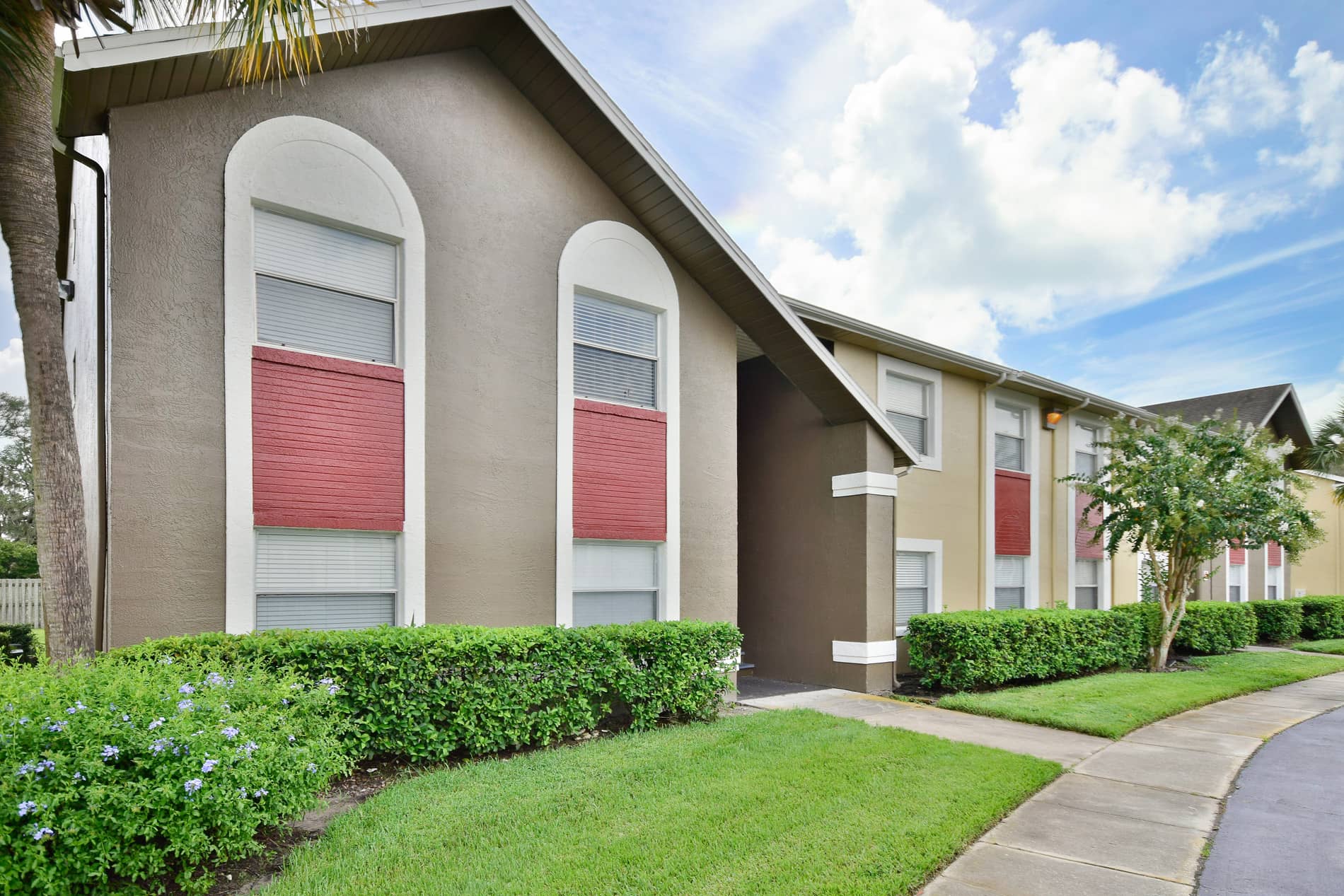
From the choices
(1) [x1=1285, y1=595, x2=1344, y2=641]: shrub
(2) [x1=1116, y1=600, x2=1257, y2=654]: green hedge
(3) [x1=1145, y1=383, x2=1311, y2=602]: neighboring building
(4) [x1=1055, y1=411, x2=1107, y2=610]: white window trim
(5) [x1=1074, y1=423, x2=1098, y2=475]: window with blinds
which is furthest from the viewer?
(3) [x1=1145, y1=383, x2=1311, y2=602]: neighboring building

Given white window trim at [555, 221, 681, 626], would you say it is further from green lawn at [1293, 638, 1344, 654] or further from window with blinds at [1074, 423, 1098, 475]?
green lawn at [1293, 638, 1344, 654]

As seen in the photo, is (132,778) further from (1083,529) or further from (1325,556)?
(1325,556)

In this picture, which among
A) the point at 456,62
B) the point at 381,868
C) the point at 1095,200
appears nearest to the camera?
the point at 381,868

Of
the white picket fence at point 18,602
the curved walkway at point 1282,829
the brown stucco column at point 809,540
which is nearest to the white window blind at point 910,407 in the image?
the brown stucco column at point 809,540

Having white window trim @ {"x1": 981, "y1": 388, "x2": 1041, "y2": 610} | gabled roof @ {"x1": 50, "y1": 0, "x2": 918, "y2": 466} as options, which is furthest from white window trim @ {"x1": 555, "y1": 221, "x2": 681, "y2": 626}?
white window trim @ {"x1": 981, "y1": 388, "x2": 1041, "y2": 610}

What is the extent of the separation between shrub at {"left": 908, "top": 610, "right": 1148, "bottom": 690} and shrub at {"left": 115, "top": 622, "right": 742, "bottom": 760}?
4.25 m

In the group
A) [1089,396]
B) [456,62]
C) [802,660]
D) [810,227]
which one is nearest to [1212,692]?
[802,660]

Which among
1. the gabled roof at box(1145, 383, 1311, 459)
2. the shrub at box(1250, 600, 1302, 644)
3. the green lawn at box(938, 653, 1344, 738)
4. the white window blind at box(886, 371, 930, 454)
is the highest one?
the gabled roof at box(1145, 383, 1311, 459)

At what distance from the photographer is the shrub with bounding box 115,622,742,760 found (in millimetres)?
6512

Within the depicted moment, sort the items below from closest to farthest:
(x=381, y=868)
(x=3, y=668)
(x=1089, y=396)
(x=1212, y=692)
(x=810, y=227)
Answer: (x=381, y=868)
(x=3, y=668)
(x=1212, y=692)
(x=1089, y=396)
(x=810, y=227)

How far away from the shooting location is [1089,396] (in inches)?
674

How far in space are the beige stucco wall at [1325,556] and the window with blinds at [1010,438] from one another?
14945mm

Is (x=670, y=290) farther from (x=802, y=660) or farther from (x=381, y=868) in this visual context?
(x=381, y=868)

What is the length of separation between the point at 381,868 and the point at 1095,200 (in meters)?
23.1
